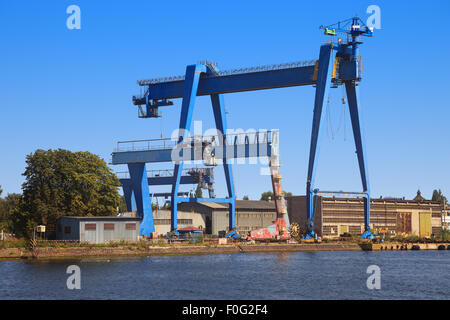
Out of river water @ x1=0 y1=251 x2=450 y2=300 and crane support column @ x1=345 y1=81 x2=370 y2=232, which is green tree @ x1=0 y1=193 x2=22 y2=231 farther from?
crane support column @ x1=345 y1=81 x2=370 y2=232

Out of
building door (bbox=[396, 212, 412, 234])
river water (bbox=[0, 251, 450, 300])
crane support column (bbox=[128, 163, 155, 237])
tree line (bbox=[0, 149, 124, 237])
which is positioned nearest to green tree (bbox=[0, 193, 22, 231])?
tree line (bbox=[0, 149, 124, 237])

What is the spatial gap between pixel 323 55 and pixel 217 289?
1303 inches

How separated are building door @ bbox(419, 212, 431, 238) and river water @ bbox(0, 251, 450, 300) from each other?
49.4 meters

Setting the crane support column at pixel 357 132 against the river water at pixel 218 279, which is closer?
the river water at pixel 218 279

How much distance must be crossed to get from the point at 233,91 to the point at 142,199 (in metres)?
12.9

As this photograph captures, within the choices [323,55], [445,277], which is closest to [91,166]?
[323,55]

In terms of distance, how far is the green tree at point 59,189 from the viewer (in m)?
53.9

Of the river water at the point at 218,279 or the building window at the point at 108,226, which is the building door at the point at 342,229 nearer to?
the river water at the point at 218,279

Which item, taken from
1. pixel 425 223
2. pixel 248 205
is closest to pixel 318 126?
pixel 248 205

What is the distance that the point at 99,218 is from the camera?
5222cm

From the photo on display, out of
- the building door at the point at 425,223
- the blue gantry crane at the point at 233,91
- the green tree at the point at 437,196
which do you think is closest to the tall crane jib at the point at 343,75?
the blue gantry crane at the point at 233,91
